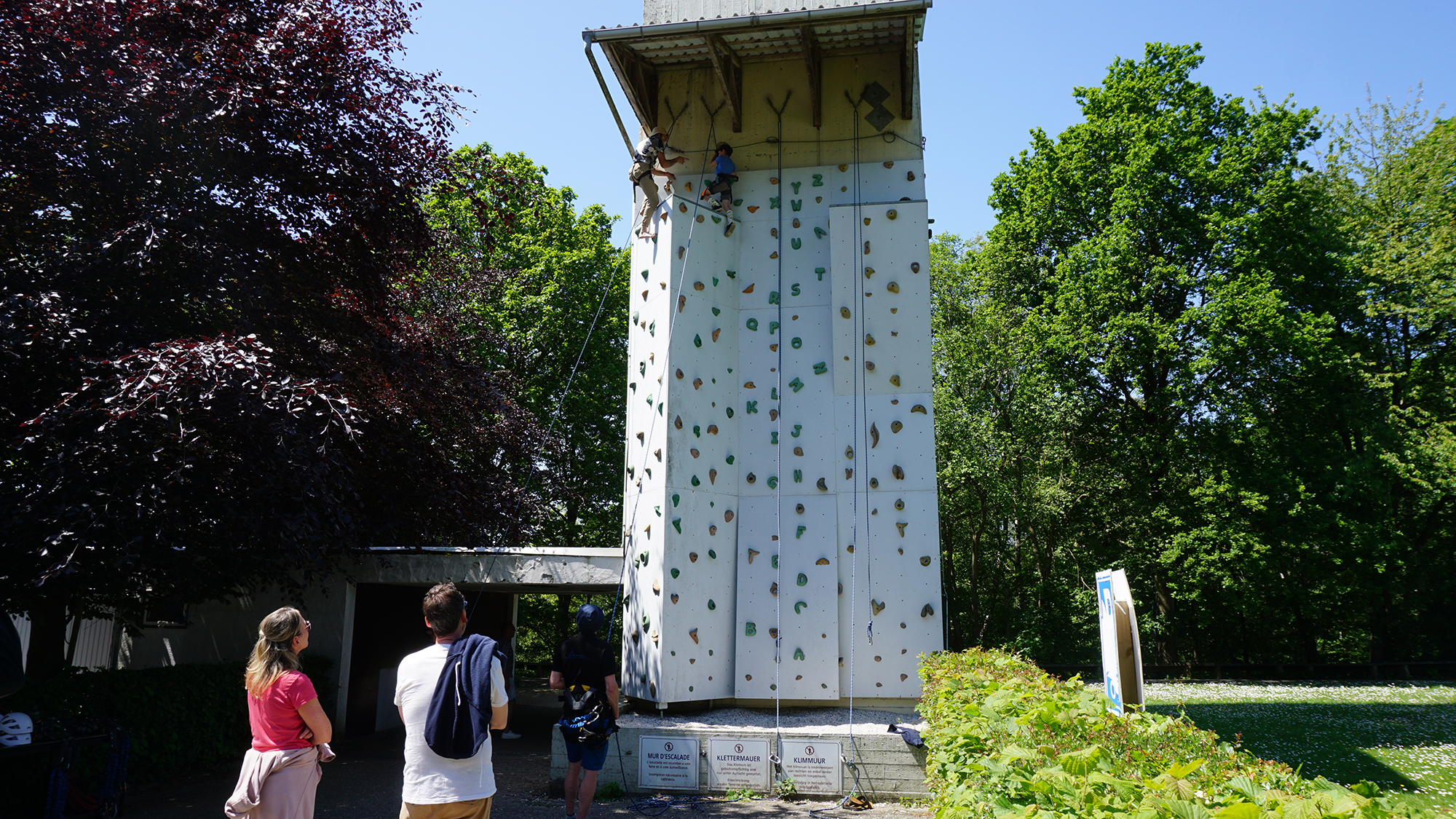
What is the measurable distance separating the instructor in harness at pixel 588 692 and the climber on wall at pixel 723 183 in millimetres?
5822

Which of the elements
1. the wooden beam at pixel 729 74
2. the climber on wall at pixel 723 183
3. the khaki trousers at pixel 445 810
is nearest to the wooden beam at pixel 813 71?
the wooden beam at pixel 729 74

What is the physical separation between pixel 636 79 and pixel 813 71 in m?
2.23

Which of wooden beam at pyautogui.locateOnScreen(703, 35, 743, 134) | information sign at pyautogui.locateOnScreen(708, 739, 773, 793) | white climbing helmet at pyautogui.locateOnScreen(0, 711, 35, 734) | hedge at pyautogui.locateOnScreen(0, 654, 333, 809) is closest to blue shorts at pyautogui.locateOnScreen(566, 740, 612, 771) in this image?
information sign at pyautogui.locateOnScreen(708, 739, 773, 793)

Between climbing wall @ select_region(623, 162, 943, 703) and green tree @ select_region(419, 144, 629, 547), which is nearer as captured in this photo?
climbing wall @ select_region(623, 162, 943, 703)

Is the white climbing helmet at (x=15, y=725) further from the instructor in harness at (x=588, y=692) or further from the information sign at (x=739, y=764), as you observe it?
A: the information sign at (x=739, y=764)

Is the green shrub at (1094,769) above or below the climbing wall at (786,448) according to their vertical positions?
below

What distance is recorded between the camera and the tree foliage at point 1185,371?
2070 cm

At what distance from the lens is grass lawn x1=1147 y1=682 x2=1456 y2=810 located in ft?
34.3

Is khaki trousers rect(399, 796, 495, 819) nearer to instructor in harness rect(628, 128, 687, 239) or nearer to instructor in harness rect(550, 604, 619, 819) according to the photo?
instructor in harness rect(550, 604, 619, 819)

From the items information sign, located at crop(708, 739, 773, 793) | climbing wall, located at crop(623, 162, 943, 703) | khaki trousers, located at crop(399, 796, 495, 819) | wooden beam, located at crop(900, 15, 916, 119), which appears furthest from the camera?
wooden beam, located at crop(900, 15, 916, 119)

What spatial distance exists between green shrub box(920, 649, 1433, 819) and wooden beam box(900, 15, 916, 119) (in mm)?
7512

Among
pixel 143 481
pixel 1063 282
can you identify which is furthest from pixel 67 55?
pixel 1063 282

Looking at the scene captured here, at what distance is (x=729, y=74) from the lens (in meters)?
10.8

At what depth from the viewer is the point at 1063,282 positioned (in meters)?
22.8
